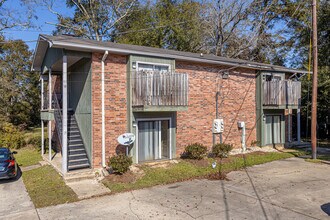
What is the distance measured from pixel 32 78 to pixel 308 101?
28.1 meters

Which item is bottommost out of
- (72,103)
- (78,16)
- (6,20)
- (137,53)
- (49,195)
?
(49,195)

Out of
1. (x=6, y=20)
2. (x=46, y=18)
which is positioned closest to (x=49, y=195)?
(x=6, y=20)

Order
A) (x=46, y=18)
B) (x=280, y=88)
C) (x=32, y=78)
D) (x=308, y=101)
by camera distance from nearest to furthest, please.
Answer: (x=280, y=88), (x=308, y=101), (x=46, y=18), (x=32, y=78)

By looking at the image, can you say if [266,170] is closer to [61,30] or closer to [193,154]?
[193,154]

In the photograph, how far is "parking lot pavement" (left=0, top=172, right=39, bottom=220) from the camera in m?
6.83

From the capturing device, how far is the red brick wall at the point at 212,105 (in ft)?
42.4

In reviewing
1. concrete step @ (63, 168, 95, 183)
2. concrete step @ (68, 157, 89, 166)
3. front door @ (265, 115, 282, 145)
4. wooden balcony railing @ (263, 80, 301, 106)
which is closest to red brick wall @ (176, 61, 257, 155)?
wooden balcony railing @ (263, 80, 301, 106)

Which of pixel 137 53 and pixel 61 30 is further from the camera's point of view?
pixel 61 30

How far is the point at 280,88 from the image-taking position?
15.4 meters

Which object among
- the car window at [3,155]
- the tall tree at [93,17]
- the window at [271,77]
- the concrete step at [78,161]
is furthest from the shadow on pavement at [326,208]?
the tall tree at [93,17]

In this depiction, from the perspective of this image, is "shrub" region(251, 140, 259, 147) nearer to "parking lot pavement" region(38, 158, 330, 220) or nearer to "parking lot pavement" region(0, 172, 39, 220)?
"parking lot pavement" region(38, 158, 330, 220)

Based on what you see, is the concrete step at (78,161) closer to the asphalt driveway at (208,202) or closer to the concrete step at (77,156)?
the concrete step at (77,156)

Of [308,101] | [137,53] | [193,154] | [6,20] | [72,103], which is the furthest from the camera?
[6,20]

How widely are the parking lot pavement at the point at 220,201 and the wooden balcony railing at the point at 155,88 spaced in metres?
3.43
